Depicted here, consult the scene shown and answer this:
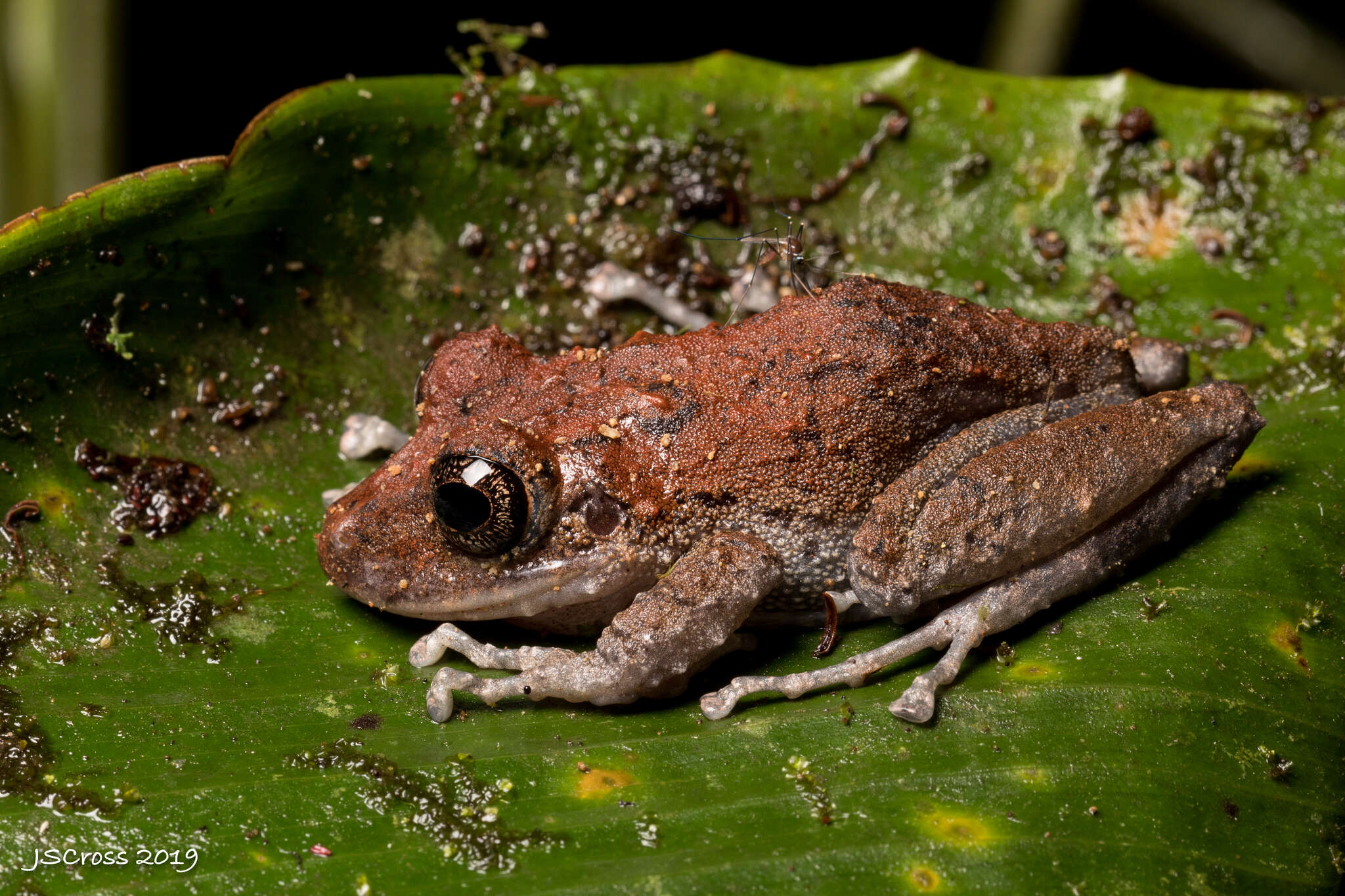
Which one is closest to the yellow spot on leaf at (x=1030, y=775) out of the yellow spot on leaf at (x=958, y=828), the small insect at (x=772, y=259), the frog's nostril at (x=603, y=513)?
the yellow spot on leaf at (x=958, y=828)

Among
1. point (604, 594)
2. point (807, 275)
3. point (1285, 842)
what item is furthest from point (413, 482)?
point (1285, 842)

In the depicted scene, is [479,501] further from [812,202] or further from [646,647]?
[812,202]

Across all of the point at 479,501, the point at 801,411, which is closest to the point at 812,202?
the point at 801,411

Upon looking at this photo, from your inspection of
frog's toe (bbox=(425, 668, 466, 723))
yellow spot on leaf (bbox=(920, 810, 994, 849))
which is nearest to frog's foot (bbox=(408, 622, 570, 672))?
frog's toe (bbox=(425, 668, 466, 723))

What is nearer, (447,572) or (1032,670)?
(1032,670)

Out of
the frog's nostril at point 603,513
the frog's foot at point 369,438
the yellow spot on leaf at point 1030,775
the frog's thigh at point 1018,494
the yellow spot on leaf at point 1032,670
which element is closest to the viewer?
the yellow spot on leaf at point 1030,775

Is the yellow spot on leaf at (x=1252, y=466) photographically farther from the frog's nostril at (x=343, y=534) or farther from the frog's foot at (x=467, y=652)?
the frog's nostril at (x=343, y=534)
